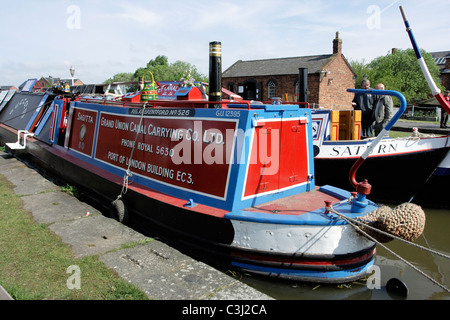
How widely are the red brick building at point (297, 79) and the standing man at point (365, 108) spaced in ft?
60.5

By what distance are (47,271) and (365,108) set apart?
8648mm

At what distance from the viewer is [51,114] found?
9.88 m

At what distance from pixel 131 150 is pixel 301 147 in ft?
9.70

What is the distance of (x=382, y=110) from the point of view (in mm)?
8945

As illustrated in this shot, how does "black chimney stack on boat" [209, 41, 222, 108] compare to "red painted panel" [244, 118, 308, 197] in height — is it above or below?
above

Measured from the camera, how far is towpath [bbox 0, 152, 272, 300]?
3539 mm

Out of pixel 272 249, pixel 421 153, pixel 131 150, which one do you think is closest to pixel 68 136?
pixel 131 150

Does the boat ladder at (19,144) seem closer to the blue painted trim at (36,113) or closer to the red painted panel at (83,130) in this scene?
the blue painted trim at (36,113)

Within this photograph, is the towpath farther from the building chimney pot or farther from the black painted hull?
the building chimney pot

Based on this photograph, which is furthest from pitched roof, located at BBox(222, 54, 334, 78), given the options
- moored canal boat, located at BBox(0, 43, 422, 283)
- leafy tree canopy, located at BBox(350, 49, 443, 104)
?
moored canal boat, located at BBox(0, 43, 422, 283)

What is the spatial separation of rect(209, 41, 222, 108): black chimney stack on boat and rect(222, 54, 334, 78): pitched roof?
997 inches

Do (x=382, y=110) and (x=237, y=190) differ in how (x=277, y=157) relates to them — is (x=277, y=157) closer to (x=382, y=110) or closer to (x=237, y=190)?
(x=237, y=190)
